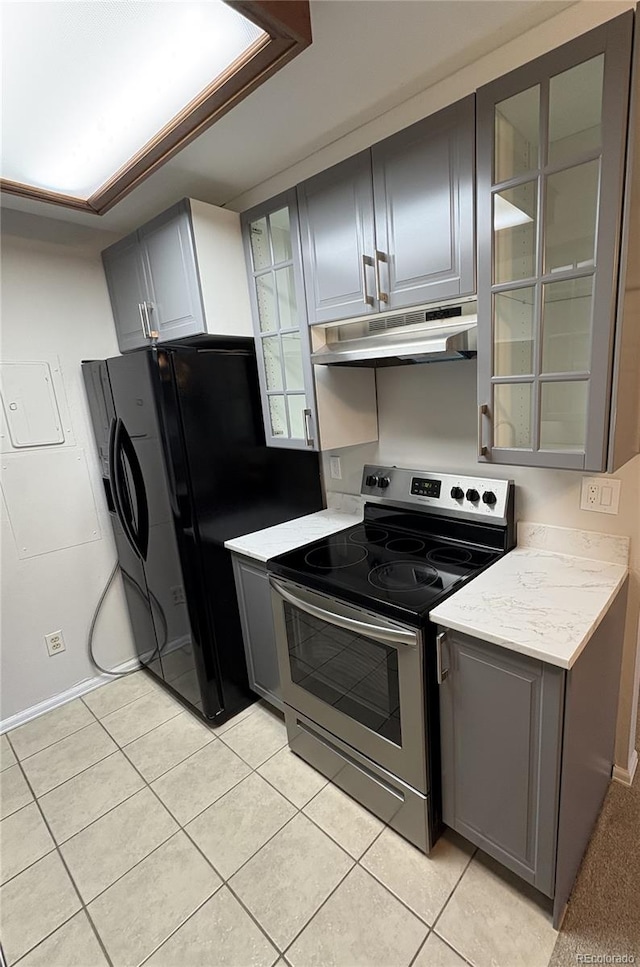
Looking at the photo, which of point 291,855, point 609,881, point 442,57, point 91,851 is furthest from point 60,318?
point 609,881

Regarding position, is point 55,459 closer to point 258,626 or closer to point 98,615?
point 98,615

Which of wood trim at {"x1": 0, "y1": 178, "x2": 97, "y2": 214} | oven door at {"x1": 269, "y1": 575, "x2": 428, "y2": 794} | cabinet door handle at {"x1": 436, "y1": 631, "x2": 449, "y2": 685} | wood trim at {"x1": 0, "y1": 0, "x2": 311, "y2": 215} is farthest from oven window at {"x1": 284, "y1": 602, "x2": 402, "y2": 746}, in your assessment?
wood trim at {"x1": 0, "y1": 178, "x2": 97, "y2": 214}

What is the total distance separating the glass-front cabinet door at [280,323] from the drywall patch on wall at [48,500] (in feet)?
3.70

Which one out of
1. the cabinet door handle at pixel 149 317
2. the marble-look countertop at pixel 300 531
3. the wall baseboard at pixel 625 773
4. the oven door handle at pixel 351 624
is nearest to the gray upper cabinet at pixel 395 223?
the cabinet door handle at pixel 149 317

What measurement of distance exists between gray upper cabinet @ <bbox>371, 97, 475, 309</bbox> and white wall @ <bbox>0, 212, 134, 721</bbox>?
1668 mm

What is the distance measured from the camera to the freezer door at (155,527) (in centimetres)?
187

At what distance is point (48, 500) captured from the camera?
228 cm

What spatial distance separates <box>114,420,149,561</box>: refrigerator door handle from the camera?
2.05m

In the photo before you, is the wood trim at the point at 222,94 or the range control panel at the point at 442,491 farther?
the range control panel at the point at 442,491

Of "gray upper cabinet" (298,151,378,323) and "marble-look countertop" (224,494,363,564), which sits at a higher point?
"gray upper cabinet" (298,151,378,323)

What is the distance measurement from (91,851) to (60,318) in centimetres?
235

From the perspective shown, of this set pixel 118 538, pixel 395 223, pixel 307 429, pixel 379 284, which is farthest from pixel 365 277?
pixel 118 538

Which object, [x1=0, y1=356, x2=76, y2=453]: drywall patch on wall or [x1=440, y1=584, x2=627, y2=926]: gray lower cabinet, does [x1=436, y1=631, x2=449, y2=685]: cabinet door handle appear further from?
[x1=0, y1=356, x2=76, y2=453]: drywall patch on wall

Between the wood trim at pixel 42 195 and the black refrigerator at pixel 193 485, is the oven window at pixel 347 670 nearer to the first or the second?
the black refrigerator at pixel 193 485
